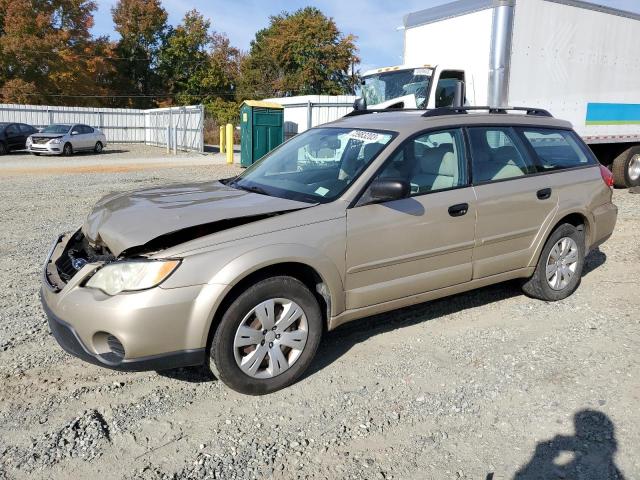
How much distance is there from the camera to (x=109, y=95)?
5116 cm

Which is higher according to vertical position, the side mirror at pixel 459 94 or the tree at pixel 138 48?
the tree at pixel 138 48

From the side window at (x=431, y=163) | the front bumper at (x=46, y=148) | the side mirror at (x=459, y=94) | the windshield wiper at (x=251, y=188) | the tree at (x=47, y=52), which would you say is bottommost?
the front bumper at (x=46, y=148)

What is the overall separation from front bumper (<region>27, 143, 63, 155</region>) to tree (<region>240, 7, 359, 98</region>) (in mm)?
32487

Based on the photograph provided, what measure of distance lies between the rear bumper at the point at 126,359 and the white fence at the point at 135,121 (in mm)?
24457

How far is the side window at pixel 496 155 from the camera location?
4648 millimetres

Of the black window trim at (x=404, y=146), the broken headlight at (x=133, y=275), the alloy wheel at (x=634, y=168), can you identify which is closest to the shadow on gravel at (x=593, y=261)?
the black window trim at (x=404, y=146)

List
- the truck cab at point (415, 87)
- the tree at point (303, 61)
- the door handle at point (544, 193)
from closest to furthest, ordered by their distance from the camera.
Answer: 1. the door handle at point (544, 193)
2. the truck cab at point (415, 87)
3. the tree at point (303, 61)

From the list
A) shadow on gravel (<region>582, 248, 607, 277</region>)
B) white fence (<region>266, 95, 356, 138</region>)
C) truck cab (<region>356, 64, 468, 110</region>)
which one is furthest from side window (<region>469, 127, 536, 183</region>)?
white fence (<region>266, 95, 356, 138</region>)

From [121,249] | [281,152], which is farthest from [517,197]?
[121,249]

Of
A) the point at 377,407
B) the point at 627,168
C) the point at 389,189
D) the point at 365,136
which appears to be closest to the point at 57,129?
the point at 627,168

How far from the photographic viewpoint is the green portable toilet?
1756cm

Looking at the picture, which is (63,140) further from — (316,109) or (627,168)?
(627,168)

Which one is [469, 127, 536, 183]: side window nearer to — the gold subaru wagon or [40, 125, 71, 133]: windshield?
the gold subaru wagon

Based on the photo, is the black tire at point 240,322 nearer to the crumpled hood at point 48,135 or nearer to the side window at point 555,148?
the side window at point 555,148
